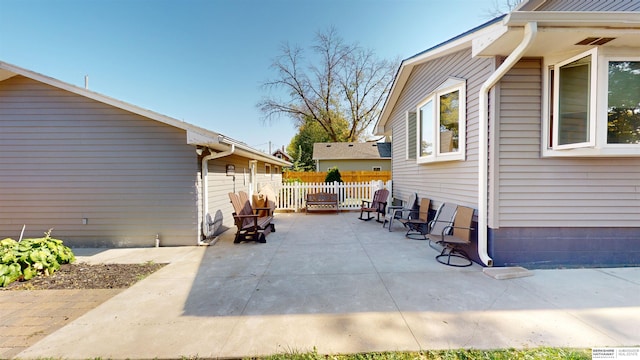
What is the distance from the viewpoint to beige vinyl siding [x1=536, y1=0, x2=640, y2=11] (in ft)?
12.5

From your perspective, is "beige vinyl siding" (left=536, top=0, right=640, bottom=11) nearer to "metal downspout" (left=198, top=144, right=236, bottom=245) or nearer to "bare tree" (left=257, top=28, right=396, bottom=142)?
"metal downspout" (left=198, top=144, right=236, bottom=245)

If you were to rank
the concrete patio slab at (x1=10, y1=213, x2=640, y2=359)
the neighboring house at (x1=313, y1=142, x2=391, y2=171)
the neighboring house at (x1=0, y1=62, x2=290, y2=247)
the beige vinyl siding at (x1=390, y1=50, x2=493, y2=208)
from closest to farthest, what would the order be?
the concrete patio slab at (x1=10, y1=213, x2=640, y2=359), the beige vinyl siding at (x1=390, y1=50, x2=493, y2=208), the neighboring house at (x1=0, y1=62, x2=290, y2=247), the neighboring house at (x1=313, y1=142, x2=391, y2=171)

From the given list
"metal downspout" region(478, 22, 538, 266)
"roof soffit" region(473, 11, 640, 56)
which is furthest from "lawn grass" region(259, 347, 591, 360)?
"roof soffit" region(473, 11, 640, 56)

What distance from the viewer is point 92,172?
17.5 feet

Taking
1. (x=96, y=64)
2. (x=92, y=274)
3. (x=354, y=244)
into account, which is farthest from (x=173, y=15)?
(x=354, y=244)

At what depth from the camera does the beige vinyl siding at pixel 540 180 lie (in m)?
3.68

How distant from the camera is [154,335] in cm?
226

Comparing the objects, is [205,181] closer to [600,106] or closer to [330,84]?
[600,106]

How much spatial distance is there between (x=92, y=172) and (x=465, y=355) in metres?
7.01

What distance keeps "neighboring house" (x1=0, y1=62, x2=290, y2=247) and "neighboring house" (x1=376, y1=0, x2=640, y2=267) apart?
185 inches

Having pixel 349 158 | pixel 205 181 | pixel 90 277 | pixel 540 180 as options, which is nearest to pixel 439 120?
pixel 540 180

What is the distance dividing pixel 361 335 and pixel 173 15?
36.2ft

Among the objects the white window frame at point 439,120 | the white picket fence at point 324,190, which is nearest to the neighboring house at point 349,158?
the white picket fence at point 324,190

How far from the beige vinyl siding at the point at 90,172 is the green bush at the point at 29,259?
1.26m
